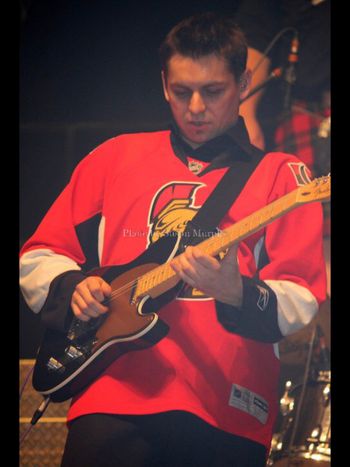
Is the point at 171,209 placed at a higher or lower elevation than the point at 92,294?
higher

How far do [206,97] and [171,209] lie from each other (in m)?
0.45

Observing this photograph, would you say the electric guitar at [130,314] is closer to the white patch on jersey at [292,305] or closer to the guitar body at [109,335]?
the guitar body at [109,335]

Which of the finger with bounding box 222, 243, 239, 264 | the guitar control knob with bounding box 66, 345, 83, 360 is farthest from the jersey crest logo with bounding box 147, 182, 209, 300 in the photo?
the guitar control knob with bounding box 66, 345, 83, 360

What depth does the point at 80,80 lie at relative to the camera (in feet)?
11.1

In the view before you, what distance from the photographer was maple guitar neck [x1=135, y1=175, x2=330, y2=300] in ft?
9.56

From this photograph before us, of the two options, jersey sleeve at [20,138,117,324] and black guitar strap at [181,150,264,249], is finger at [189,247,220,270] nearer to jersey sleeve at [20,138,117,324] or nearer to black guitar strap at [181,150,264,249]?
black guitar strap at [181,150,264,249]

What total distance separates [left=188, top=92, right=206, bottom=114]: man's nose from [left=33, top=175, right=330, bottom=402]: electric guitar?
18.6 inches

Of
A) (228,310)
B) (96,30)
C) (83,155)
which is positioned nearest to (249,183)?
(228,310)

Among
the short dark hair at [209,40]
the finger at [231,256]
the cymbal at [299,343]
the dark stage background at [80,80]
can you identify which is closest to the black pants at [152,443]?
the cymbal at [299,343]

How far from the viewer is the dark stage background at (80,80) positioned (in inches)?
131

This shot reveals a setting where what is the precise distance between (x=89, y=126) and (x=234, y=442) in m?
1.36

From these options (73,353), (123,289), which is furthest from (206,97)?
(73,353)

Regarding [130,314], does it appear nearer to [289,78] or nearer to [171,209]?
[171,209]

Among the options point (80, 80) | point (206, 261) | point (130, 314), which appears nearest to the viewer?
point (206, 261)
